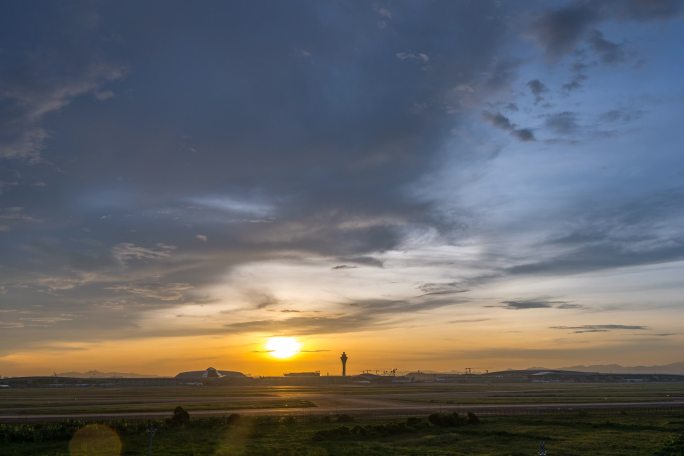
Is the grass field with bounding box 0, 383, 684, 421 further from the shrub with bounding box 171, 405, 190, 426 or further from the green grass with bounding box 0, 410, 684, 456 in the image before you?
the green grass with bounding box 0, 410, 684, 456

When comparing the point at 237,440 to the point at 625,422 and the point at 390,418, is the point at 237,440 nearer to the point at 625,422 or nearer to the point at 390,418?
the point at 390,418

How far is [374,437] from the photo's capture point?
52.0 meters

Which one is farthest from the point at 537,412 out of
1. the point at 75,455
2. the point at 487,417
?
the point at 75,455

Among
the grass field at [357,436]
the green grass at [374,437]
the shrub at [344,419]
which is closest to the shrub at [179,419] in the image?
the grass field at [357,436]

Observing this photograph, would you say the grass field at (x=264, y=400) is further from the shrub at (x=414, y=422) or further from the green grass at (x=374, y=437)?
the shrub at (x=414, y=422)

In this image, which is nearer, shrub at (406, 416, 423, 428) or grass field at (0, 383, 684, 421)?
shrub at (406, 416, 423, 428)

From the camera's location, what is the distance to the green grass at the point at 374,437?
43.0 meters

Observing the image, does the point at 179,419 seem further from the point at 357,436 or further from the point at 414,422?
the point at 414,422

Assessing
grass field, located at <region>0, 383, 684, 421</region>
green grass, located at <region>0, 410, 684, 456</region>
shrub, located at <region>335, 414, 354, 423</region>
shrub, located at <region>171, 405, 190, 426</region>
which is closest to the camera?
green grass, located at <region>0, 410, 684, 456</region>

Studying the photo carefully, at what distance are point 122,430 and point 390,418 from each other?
Result: 3144 cm

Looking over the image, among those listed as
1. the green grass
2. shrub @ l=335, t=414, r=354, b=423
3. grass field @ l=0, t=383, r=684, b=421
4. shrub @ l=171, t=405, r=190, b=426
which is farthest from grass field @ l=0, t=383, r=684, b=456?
grass field @ l=0, t=383, r=684, b=421

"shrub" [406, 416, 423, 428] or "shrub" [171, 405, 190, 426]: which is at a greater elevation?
"shrub" [171, 405, 190, 426]

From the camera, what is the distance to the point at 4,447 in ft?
148

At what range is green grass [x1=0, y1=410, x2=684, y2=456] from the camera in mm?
42969
